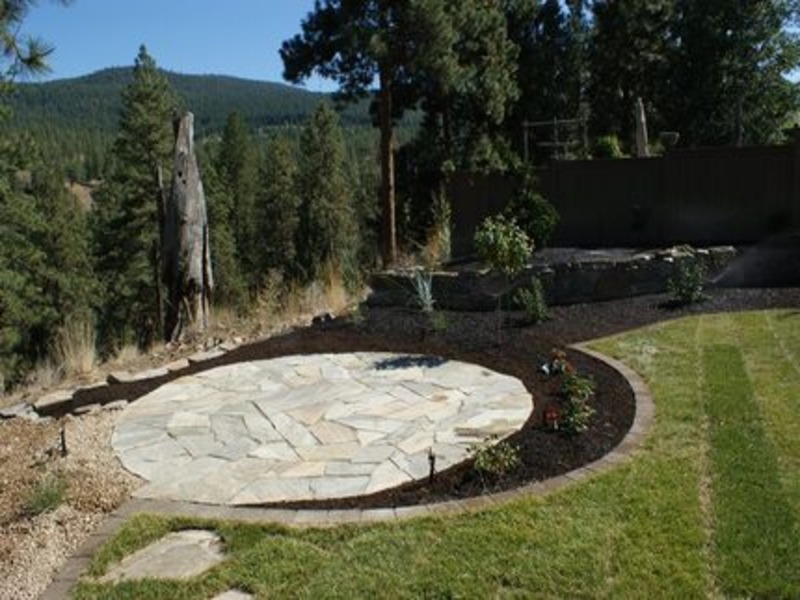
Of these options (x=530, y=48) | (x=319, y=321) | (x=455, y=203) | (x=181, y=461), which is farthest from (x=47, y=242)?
(x=181, y=461)

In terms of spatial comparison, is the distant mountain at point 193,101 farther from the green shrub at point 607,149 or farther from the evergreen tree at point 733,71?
the green shrub at point 607,149

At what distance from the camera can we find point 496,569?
298 cm

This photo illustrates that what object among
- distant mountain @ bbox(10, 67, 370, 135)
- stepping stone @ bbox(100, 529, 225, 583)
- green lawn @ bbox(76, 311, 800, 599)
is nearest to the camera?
green lawn @ bbox(76, 311, 800, 599)

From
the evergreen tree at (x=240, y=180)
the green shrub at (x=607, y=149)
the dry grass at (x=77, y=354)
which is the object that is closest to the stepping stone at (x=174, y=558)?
the dry grass at (x=77, y=354)

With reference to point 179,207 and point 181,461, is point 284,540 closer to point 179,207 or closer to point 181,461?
point 181,461

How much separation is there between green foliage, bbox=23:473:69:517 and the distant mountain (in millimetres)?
107182

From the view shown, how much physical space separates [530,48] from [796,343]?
13.3 metres

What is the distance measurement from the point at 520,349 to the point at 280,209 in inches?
1426

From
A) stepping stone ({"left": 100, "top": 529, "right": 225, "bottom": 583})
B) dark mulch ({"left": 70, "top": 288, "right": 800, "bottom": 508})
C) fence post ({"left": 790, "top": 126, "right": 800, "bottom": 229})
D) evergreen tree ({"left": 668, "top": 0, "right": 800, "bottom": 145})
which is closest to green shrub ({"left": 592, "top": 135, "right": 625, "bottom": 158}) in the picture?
fence post ({"left": 790, "top": 126, "right": 800, "bottom": 229})

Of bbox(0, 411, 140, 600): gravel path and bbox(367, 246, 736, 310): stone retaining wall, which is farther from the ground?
bbox(367, 246, 736, 310): stone retaining wall

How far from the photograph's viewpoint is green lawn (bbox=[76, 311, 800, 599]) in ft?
9.41

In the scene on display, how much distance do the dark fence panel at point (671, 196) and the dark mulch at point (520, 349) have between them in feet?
8.03

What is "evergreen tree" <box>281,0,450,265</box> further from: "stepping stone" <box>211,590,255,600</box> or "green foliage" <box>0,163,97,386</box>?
"stepping stone" <box>211,590,255,600</box>

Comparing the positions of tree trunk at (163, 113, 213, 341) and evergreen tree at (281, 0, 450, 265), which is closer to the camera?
tree trunk at (163, 113, 213, 341)
